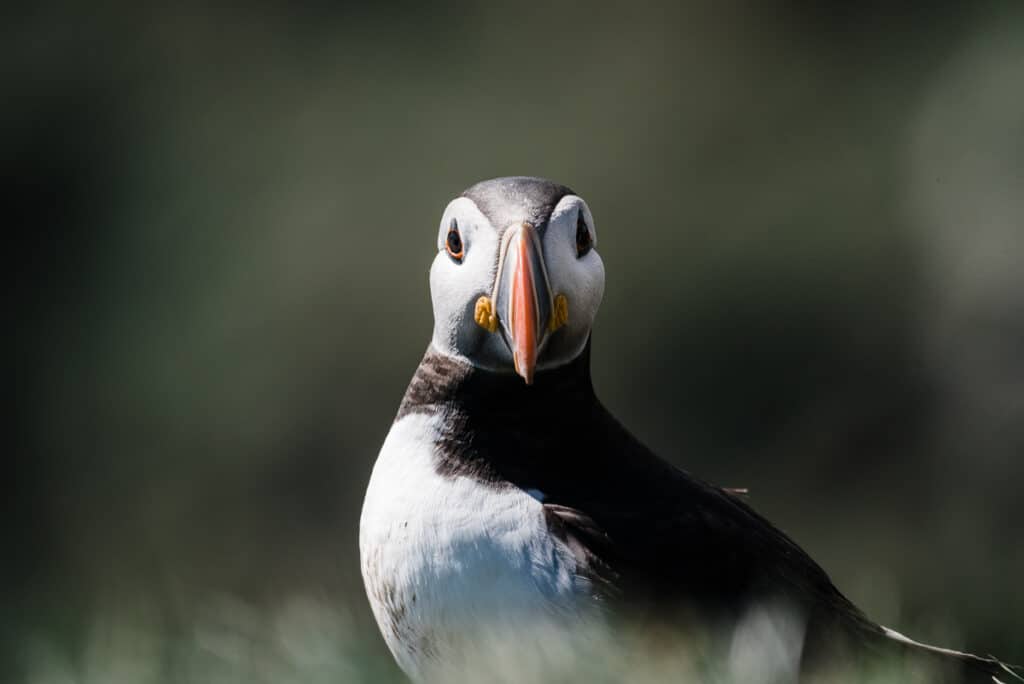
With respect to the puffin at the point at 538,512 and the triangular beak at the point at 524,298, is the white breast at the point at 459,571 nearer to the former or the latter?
the puffin at the point at 538,512

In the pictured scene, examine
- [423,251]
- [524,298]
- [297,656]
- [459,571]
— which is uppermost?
[524,298]

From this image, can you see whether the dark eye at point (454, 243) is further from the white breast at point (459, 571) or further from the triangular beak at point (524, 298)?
the white breast at point (459, 571)

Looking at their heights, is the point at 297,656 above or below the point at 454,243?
below

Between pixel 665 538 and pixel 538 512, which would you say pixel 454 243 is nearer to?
pixel 538 512

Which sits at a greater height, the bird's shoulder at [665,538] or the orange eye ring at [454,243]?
the orange eye ring at [454,243]

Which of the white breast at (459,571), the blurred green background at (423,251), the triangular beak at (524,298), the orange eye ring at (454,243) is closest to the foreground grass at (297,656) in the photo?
the white breast at (459,571)

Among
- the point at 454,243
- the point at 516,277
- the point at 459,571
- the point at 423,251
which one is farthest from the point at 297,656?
the point at 423,251

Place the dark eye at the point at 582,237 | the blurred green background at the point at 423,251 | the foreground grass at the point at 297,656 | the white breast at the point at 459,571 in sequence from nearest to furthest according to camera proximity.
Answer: the foreground grass at the point at 297,656 < the white breast at the point at 459,571 < the dark eye at the point at 582,237 < the blurred green background at the point at 423,251

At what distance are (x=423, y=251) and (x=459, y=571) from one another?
4736 mm

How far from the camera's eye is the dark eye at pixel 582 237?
228 cm

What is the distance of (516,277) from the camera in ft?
6.86

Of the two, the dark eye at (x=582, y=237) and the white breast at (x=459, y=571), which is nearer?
the white breast at (x=459, y=571)

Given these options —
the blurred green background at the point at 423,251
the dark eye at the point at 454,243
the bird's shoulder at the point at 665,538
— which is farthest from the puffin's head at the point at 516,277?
the blurred green background at the point at 423,251

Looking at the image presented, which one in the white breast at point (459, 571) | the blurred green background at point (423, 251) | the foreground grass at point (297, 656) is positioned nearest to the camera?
the foreground grass at point (297, 656)
